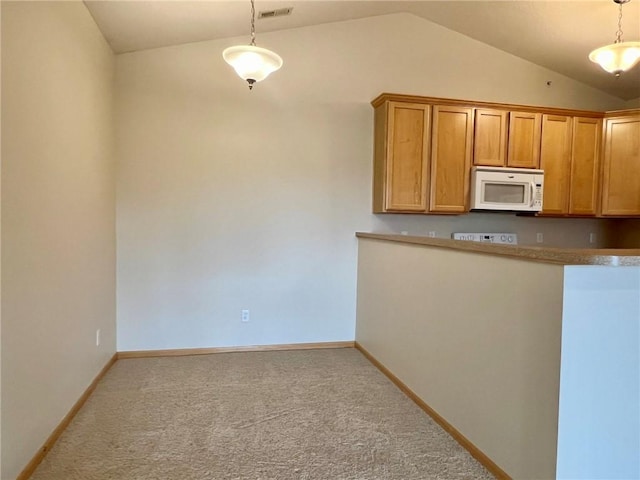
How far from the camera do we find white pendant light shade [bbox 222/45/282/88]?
2.30 m

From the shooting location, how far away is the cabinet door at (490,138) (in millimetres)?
3988

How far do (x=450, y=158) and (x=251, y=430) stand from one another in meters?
3.06

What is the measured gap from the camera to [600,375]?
1.56 metres

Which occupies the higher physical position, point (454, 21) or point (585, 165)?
point (454, 21)

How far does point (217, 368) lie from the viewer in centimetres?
338

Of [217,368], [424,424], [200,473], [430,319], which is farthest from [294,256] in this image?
[200,473]

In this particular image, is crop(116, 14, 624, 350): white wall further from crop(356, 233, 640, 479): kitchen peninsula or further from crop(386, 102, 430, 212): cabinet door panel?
crop(356, 233, 640, 479): kitchen peninsula

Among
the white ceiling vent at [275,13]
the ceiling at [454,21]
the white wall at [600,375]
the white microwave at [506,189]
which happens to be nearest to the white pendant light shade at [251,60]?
the ceiling at [454,21]

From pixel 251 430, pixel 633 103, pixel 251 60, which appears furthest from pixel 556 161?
pixel 251 430

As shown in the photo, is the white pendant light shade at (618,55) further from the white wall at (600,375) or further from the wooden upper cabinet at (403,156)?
the white wall at (600,375)

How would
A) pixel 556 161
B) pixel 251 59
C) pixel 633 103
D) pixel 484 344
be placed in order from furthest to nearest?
pixel 633 103 → pixel 556 161 → pixel 251 59 → pixel 484 344

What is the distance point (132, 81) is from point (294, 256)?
7.15ft

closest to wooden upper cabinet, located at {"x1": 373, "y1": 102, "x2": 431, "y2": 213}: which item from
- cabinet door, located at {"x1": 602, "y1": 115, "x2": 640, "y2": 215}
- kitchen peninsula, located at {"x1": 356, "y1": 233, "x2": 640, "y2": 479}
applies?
kitchen peninsula, located at {"x1": 356, "y1": 233, "x2": 640, "y2": 479}

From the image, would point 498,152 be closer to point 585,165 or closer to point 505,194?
point 505,194
